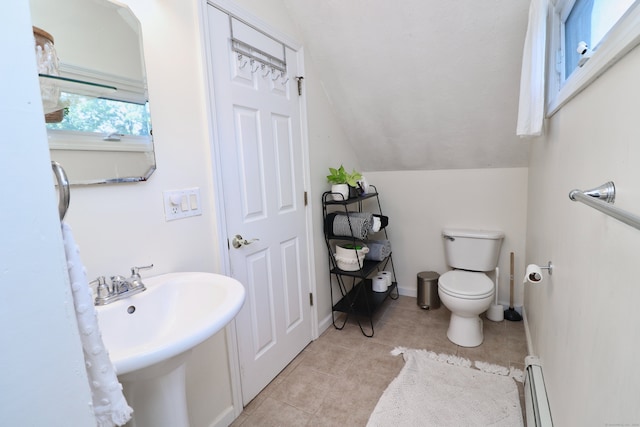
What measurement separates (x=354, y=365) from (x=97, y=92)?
1938mm

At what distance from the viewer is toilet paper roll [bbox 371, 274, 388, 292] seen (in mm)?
2756

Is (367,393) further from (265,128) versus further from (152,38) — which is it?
(152,38)

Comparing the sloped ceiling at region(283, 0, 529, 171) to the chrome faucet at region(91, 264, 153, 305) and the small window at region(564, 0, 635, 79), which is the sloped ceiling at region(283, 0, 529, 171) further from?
the chrome faucet at region(91, 264, 153, 305)

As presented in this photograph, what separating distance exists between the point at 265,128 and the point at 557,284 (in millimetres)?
1559

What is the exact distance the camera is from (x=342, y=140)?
266 cm

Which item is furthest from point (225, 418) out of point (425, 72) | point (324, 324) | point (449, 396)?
point (425, 72)

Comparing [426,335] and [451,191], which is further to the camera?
[451,191]

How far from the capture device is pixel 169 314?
1.16 meters

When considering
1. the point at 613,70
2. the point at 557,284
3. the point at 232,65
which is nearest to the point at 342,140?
the point at 232,65

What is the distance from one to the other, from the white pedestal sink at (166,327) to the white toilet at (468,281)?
1.59 metres

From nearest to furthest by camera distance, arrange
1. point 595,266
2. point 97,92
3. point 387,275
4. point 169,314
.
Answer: point 595,266, point 97,92, point 169,314, point 387,275

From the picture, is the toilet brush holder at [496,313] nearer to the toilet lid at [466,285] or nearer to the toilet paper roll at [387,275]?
the toilet lid at [466,285]

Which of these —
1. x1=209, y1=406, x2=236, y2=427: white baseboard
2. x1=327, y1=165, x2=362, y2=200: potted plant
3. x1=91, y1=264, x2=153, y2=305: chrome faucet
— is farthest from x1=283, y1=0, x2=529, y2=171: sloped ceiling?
x1=209, y1=406, x2=236, y2=427: white baseboard

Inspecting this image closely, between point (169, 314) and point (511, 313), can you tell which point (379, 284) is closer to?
point (511, 313)
